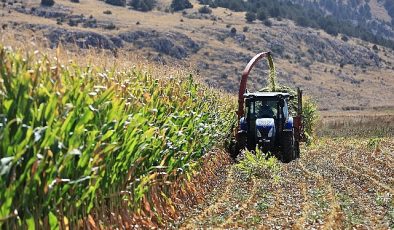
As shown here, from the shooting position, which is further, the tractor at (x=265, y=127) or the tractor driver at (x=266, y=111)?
the tractor driver at (x=266, y=111)

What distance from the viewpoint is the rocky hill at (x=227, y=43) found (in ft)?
204

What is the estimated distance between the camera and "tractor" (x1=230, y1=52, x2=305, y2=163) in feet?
58.9

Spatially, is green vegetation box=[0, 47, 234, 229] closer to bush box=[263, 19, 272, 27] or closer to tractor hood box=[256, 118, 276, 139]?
tractor hood box=[256, 118, 276, 139]

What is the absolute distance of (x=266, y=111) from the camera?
18.7 meters

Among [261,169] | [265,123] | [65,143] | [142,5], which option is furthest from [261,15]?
[65,143]

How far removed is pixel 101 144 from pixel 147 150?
2.03 m

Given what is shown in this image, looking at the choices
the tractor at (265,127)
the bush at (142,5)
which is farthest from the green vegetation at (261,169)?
the bush at (142,5)

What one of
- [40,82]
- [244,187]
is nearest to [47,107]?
[40,82]

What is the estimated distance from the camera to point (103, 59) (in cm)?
862

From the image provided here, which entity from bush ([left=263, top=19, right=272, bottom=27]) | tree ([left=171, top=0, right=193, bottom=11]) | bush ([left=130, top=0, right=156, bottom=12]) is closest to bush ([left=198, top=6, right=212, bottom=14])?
tree ([left=171, top=0, right=193, bottom=11])

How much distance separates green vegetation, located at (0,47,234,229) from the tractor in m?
9.19

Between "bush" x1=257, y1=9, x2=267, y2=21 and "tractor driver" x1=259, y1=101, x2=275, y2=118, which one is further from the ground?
"tractor driver" x1=259, y1=101, x2=275, y2=118

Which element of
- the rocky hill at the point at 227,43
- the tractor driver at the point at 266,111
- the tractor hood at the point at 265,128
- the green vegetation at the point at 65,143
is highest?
the green vegetation at the point at 65,143

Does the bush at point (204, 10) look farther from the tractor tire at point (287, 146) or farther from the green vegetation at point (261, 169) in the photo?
the green vegetation at point (261, 169)
